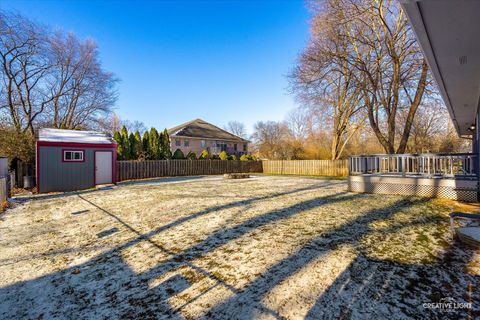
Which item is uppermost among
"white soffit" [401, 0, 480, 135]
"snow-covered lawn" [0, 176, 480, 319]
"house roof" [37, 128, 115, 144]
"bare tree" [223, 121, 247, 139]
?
"bare tree" [223, 121, 247, 139]

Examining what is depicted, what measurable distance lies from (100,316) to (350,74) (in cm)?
1393

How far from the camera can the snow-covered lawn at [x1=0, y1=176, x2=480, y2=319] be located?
215 cm

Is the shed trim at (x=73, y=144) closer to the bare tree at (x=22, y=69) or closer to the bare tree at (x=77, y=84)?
the bare tree at (x=22, y=69)

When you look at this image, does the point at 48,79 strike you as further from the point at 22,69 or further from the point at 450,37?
the point at 450,37

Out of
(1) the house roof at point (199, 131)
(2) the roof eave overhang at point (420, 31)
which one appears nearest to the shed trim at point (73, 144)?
(2) the roof eave overhang at point (420, 31)

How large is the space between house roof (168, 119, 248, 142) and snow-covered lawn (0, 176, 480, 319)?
23305 millimetres

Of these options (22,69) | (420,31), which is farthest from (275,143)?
(420,31)

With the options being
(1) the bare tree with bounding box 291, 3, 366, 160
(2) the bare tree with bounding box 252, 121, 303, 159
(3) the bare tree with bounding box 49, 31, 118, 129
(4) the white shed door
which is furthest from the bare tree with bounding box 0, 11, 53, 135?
(2) the bare tree with bounding box 252, 121, 303, 159

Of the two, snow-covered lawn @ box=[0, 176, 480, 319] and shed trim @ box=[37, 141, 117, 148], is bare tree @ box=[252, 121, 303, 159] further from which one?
snow-covered lawn @ box=[0, 176, 480, 319]

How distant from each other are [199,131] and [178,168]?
12.6m

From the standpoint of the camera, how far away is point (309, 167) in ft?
63.9

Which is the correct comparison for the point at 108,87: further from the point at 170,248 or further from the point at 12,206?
the point at 170,248

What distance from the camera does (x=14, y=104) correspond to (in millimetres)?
15992

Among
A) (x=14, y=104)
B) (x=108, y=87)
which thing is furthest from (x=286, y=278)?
(x=108, y=87)
